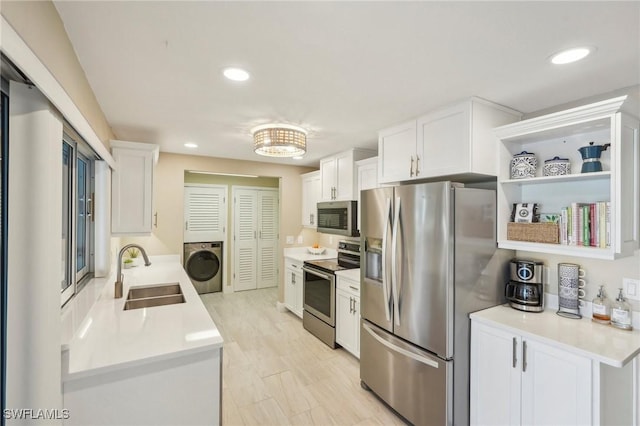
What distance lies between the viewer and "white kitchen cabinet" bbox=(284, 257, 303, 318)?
13.4ft

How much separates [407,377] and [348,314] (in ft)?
3.32

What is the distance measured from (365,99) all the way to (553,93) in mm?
1218

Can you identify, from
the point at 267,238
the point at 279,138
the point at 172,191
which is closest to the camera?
the point at 279,138

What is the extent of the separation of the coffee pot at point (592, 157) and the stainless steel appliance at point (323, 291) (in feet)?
7.21

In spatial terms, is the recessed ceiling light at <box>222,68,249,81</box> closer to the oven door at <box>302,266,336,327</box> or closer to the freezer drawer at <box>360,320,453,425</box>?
the freezer drawer at <box>360,320,453,425</box>

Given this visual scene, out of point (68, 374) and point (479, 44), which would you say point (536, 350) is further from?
point (68, 374)

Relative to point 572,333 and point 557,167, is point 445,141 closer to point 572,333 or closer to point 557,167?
point 557,167

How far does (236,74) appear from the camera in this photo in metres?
1.63

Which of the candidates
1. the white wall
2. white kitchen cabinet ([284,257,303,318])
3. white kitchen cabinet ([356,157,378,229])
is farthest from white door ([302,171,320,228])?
the white wall

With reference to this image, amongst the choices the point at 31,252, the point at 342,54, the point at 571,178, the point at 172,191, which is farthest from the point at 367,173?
the point at 31,252

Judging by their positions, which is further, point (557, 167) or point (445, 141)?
point (445, 141)

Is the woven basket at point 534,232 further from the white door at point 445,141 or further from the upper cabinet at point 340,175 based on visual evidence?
the upper cabinet at point 340,175

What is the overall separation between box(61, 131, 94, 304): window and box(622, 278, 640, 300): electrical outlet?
3.44m

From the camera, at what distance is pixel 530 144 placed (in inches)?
85.5
